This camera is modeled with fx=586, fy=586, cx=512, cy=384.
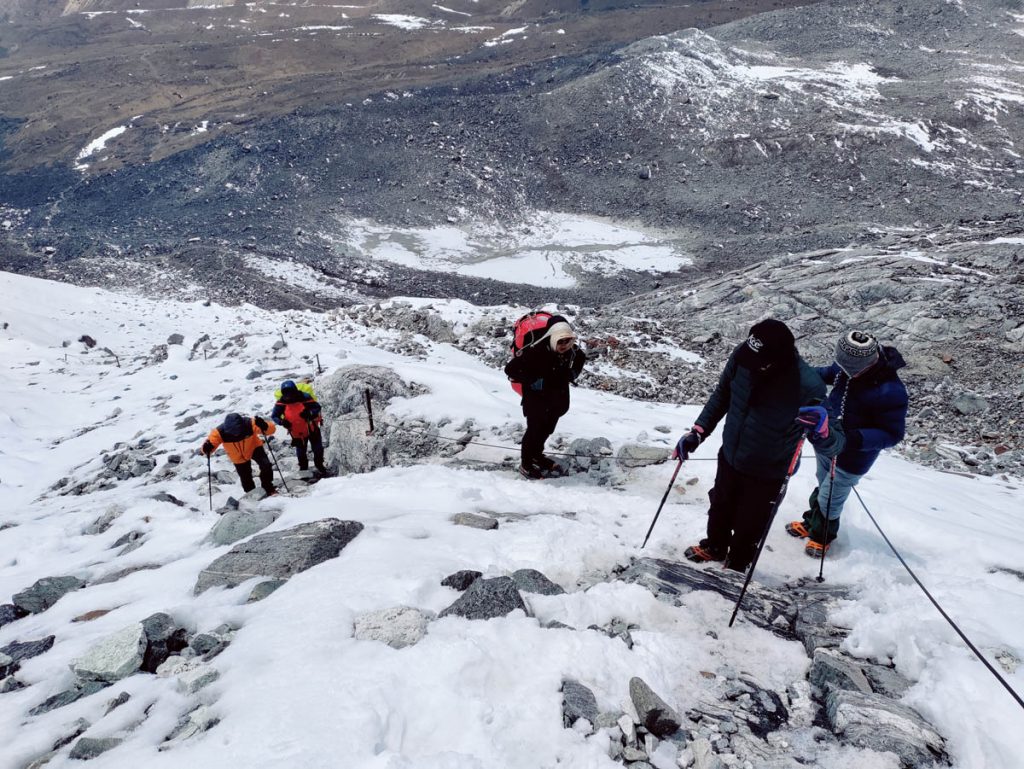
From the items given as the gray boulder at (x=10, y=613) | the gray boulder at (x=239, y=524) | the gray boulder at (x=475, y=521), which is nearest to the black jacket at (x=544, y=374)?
the gray boulder at (x=475, y=521)

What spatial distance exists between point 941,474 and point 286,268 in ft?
70.0

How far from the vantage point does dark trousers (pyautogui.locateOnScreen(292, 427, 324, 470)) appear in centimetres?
721

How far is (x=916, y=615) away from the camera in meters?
3.50

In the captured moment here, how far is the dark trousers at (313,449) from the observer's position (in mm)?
7207

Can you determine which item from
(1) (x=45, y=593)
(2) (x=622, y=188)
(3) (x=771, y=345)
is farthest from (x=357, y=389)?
(2) (x=622, y=188)

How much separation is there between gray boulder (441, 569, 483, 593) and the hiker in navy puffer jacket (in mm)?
2640

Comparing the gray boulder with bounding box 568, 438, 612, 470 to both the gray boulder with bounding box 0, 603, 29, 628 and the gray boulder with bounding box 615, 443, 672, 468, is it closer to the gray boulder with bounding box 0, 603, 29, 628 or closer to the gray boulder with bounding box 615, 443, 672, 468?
the gray boulder with bounding box 615, 443, 672, 468

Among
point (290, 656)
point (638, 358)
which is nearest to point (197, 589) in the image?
point (290, 656)

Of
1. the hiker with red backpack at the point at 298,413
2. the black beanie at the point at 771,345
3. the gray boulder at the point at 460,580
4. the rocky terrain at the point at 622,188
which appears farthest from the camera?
the rocky terrain at the point at 622,188

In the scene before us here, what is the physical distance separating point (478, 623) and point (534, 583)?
633mm

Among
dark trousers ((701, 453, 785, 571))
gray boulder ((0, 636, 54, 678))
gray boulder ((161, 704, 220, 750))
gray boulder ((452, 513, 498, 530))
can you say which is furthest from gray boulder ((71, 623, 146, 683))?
dark trousers ((701, 453, 785, 571))

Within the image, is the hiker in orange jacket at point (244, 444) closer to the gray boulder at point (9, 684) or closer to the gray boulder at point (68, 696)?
the gray boulder at point (9, 684)

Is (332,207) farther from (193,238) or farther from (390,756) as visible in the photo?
(390,756)

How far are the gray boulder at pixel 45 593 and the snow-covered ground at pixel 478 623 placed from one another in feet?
0.65
